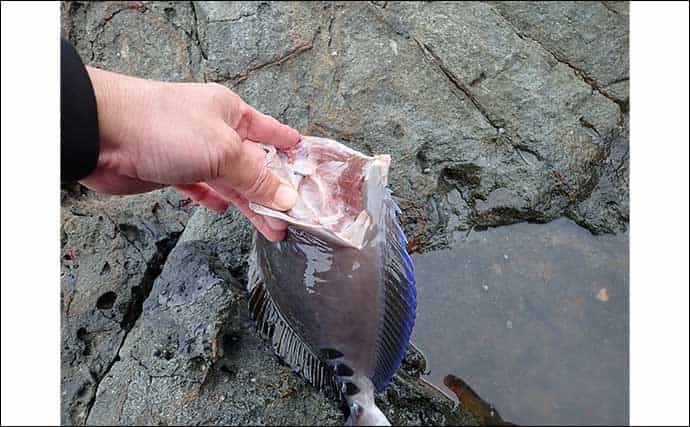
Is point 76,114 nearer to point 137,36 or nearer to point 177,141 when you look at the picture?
point 177,141

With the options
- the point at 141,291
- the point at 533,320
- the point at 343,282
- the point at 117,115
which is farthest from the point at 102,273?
the point at 533,320

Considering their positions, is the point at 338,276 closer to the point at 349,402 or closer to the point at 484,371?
the point at 349,402

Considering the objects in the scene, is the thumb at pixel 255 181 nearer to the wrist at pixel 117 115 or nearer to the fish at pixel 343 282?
the fish at pixel 343 282

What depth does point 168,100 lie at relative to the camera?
2270 mm

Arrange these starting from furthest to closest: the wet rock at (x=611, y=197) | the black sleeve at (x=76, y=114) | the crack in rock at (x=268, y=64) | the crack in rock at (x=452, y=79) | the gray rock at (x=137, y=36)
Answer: the gray rock at (x=137, y=36) → the crack in rock at (x=268, y=64) → the crack in rock at (x=452, y=79) → the wet rock at (x=611, y=197) → the black sleeve at (x=76, y=114)

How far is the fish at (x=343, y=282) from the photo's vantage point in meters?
2.34

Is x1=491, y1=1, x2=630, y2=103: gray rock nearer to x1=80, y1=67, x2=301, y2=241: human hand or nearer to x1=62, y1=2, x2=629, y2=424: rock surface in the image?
x1=62, y1=2, x2=629, y2=424: rock surface

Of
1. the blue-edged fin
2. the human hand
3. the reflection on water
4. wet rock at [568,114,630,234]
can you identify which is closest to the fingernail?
the human hand

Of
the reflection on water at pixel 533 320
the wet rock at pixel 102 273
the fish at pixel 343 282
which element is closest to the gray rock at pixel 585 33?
the reflection on water at pixel 533 320

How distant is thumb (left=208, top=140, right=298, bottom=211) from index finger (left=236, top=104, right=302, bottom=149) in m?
0.14

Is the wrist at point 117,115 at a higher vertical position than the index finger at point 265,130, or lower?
higher

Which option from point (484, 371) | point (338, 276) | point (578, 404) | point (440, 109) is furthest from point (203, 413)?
point (440, 109)

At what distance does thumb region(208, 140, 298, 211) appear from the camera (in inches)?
90.1

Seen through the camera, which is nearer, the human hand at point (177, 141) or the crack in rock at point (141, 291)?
the human hand at point (177, 141)
